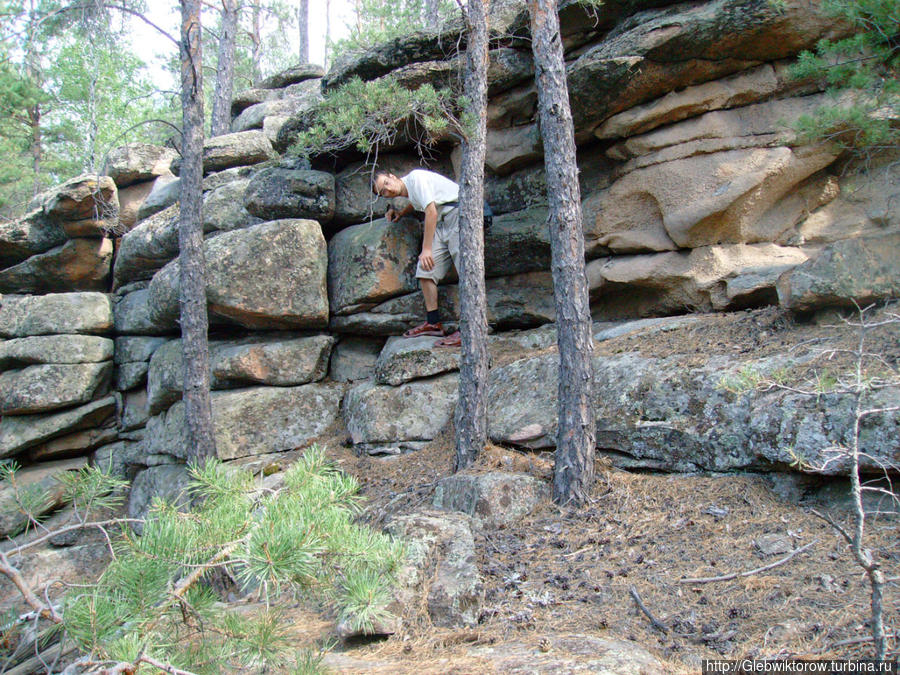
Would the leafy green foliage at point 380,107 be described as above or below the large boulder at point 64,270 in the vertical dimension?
above

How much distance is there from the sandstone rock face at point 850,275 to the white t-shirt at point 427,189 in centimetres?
437

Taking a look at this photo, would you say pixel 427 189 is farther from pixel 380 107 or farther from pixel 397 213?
pixel 380 107

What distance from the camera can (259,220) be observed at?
996cm

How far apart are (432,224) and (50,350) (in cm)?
753

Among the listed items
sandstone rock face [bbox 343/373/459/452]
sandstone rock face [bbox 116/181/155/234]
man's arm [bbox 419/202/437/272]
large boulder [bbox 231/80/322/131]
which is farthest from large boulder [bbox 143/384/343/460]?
large boulder [bbox 231/80/322/131]

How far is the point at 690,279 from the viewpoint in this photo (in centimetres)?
739

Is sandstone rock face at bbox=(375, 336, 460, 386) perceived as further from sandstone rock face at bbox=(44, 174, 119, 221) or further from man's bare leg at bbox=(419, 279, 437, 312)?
sandstone rock face at bbox=(44, 174, 119, 221)

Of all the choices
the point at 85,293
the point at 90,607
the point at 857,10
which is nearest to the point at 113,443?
the point at 85,293

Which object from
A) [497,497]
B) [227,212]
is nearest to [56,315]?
[227,212]

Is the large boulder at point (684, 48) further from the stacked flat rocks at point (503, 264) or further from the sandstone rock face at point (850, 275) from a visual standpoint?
the sandstone rock face at point (850, 275)

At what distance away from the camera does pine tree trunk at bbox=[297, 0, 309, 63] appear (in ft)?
75.5

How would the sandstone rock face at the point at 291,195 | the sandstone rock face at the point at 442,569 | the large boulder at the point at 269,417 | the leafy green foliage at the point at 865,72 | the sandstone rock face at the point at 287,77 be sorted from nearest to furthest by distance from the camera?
the sandstone rock face at the point at 442,569 < the leafy green foliage at the point at 865,72 < the large boulder at the point at 269,417 < the sandstone rock face at the point at 291,195 < the sandstone rock face at the point at 287,77

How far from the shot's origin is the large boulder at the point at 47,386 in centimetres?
1032

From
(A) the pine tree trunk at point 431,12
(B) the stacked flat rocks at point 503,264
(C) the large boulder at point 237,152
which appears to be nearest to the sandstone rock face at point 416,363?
(B) the stacked flat rocks at point 503,264
